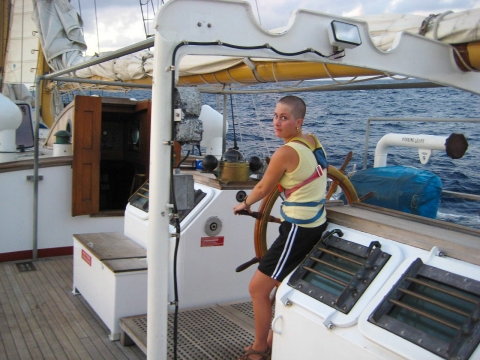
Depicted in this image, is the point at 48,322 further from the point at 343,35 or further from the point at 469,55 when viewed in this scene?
the point at 469,55

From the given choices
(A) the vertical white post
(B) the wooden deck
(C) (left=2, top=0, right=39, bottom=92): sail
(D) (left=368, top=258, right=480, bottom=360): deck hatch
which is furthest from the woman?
(C) (left=2, top=0, right=39, bottom=92): sail

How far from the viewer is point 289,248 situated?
2611 mm

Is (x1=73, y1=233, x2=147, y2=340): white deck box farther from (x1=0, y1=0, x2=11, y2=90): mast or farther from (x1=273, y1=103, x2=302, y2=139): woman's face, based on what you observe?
(x1=0, y1=0, x2=11, y2=90): mast

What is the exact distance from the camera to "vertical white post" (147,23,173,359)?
2.21m

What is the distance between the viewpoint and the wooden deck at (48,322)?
350cm

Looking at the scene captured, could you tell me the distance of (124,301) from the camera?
12.1ft

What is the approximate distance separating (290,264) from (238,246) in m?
1.47

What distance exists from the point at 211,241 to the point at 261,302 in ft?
4.11

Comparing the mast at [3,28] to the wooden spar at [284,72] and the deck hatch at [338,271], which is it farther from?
the deck hatch at [338,271]

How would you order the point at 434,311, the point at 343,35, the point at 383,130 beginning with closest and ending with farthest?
1. the point at 434,311
2. the point at 343,35
3. the point at 383,130

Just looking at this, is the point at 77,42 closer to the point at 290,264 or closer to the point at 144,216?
the point at 144,216

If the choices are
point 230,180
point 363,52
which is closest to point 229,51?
point 363,52

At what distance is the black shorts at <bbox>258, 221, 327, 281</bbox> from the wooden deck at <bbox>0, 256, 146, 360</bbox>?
4.42ft

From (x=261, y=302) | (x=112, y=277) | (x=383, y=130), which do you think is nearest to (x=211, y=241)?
(x=112, y=277)
